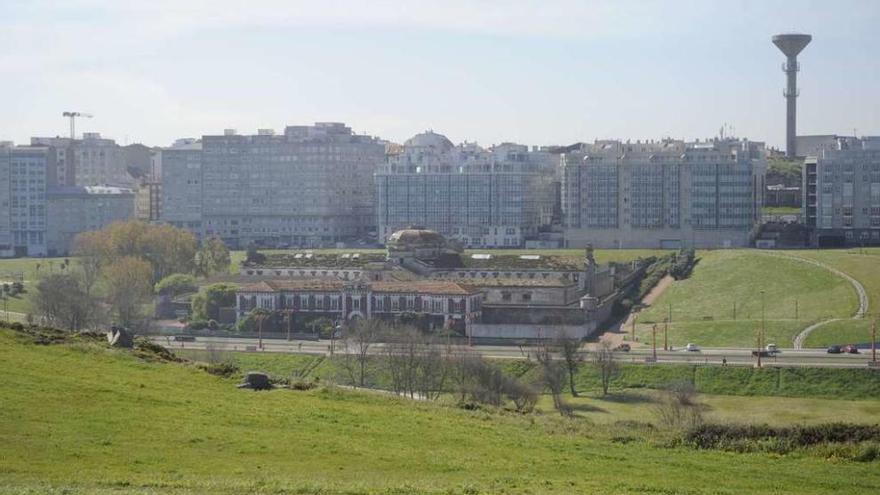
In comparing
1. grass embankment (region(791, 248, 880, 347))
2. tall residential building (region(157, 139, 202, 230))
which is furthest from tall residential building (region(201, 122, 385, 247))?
grass embankment (region(791, 248, 880, 347))

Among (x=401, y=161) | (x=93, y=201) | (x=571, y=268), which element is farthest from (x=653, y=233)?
(x=93, y=201)

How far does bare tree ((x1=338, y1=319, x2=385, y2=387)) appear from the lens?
220 feet

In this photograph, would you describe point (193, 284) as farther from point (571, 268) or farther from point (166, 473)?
point (166, 473)

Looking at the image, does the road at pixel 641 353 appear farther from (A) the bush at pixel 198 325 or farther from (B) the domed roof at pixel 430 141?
(B) the domed roof at pixel 430 141

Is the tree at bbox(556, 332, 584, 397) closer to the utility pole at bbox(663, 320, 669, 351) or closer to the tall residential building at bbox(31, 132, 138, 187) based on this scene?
the utility pole at bbox(663, 320, 669, 351)

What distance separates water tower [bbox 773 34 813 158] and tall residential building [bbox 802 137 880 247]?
4760cm

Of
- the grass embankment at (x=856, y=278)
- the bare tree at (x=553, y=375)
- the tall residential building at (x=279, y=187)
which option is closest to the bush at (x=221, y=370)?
the bare tree at (x=553, y=375)

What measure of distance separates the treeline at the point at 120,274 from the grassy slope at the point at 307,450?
41157 mm

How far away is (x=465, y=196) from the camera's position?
13988 centimetres

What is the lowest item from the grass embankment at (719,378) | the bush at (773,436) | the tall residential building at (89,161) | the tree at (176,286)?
the grass embankment at (719,378)

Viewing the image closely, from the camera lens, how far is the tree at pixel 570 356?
6712cm

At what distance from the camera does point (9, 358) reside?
116 feet

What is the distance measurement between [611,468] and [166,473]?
26.9 ft

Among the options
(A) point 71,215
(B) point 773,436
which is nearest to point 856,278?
(B) point 773,436
